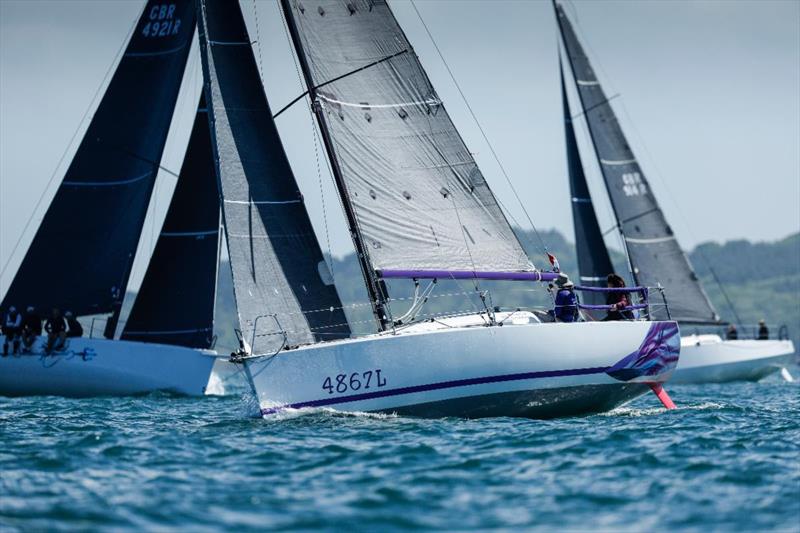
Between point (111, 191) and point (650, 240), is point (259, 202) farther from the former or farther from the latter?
point (650, 240)

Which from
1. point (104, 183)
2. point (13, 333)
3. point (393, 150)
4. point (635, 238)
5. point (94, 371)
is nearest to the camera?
point (393, 150)

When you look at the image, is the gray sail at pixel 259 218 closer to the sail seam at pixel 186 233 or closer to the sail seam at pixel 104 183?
the sail seam at pixel 186 233

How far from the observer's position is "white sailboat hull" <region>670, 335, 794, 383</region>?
3672cm

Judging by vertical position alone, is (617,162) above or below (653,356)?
above

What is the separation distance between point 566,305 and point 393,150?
139 inches

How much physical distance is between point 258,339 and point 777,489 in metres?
8.09

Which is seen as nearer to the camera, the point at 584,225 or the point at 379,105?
the point at 379,105

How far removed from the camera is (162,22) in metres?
29.7

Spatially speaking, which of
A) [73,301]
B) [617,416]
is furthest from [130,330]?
[617,416]

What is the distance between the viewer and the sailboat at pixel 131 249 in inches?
1047

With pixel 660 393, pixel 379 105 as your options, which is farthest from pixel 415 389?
pixel 379 105

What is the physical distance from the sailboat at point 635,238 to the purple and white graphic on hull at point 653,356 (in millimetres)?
A: 19188

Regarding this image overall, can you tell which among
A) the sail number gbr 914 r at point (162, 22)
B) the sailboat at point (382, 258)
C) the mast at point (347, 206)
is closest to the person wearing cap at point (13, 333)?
the sail number gbr 914 r at point (162, 22)

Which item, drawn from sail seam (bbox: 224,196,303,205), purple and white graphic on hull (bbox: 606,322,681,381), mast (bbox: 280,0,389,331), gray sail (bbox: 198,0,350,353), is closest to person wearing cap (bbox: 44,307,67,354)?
gray sail (bbox: 198,0,350,353)
